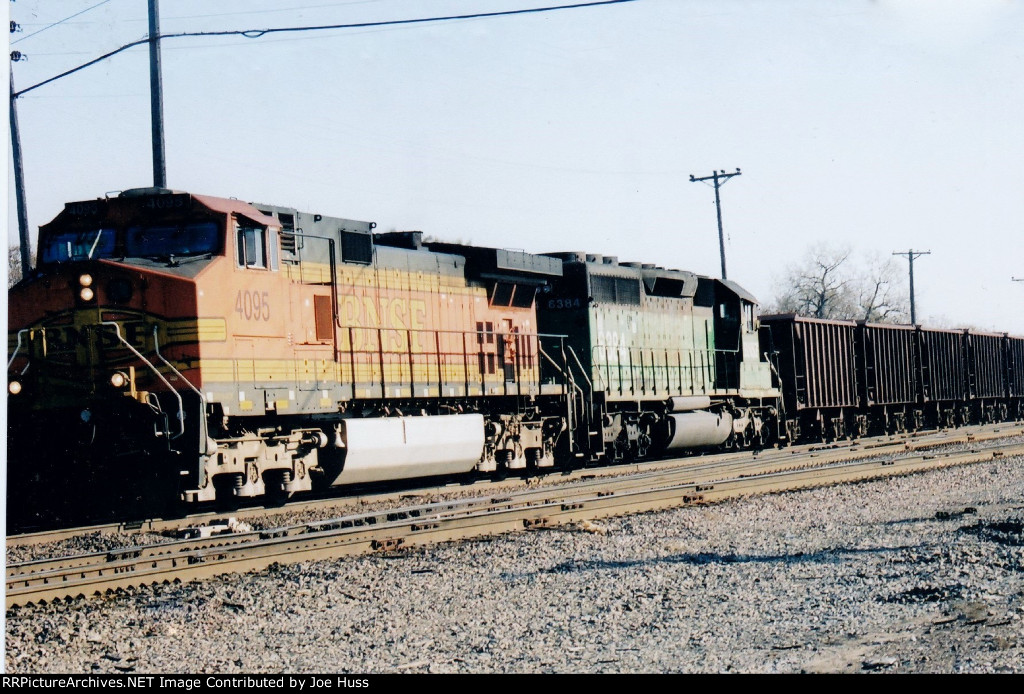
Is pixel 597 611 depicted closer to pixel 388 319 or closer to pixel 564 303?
pixel 388 319

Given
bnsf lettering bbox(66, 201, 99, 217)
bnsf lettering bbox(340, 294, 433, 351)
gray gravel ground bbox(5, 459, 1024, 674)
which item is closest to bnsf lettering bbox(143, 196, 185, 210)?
bnsf lettering bbox(66, 201, 99, 217)

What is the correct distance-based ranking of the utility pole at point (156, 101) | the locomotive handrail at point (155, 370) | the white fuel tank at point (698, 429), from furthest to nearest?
the white fuel tank at point (698, 429) → the utility pole at point (156, 101) → the locomotive handrail at point (155, 370)

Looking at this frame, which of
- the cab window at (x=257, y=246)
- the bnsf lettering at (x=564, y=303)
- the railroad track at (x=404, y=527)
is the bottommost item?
the railroad track at (x=404, y=527)

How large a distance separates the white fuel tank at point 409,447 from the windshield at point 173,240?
2.67m

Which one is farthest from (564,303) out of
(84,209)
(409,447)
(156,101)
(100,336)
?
(100,336)

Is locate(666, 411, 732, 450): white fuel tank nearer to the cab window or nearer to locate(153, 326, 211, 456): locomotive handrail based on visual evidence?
the cab window

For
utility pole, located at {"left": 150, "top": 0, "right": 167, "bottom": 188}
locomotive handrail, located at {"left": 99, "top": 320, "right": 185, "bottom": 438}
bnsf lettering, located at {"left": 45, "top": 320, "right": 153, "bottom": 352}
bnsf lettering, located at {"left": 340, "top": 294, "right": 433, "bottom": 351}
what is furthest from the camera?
utility pole, located at {"left": 150, "top": 0, "right": 167, "bottom": 188}

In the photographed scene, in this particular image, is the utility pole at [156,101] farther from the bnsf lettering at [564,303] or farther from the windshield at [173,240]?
the bnsf lettering at [564,303]

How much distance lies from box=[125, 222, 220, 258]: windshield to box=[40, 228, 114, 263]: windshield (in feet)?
0.73

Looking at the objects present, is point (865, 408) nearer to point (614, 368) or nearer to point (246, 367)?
point (614, 368)

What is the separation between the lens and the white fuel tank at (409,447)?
40.0 feet

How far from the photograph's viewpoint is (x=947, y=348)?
100 feet

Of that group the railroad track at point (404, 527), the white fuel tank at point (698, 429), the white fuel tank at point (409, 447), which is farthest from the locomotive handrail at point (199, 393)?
the white fuel tank at point (698, 429)

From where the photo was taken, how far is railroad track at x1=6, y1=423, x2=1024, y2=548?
1058cm
